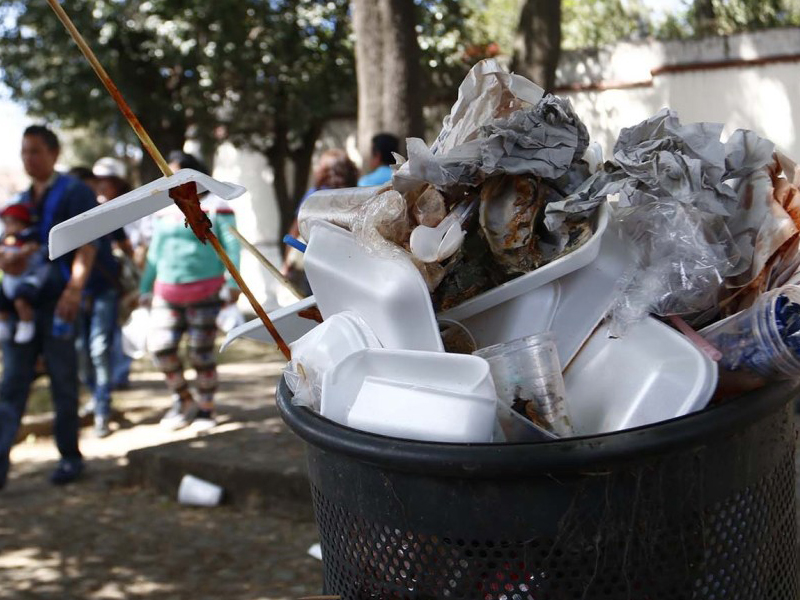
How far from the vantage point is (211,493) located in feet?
14.9

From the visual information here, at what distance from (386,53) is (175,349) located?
7.44 feet

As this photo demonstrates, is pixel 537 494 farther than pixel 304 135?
No

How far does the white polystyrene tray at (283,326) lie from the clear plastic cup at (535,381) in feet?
1.62

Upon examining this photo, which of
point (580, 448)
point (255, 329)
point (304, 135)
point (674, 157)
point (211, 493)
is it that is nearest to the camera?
point (580, 448)

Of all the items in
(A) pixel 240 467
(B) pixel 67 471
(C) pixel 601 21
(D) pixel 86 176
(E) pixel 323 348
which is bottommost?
(B) pixel 67 471

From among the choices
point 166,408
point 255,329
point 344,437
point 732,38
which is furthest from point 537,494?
point 732,38

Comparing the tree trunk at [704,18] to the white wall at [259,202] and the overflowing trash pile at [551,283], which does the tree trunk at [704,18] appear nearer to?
the white wall at [259,202]

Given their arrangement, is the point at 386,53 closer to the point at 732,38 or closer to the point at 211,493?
the point at 211,493

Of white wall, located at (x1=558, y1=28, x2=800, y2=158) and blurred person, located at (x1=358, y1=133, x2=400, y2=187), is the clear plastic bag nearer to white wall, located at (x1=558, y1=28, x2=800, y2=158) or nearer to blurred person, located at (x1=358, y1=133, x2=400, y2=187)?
blurred person, located at (x1=358, y1=133, x2=400, y2=187)

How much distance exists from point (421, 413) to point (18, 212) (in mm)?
A: 4083

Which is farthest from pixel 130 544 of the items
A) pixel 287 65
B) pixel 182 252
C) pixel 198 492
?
pixel 287 65

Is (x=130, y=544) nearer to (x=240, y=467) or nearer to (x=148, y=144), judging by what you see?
(x=240, y=467)

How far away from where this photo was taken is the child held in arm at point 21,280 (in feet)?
15.6

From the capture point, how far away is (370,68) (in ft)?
18.4
